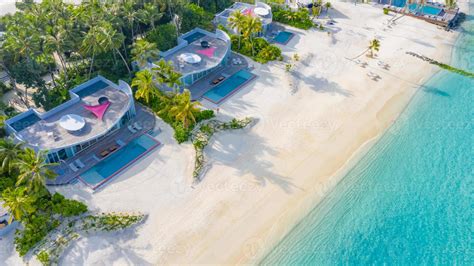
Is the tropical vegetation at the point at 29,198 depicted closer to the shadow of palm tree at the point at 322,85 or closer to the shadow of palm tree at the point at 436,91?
the shadow of palm tree at the point at 322,85

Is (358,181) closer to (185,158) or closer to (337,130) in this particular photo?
(337,130)

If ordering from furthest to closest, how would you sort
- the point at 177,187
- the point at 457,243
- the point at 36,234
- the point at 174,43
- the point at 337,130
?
the point at 174,43 < the point at 337,130 < the point at 177,187 < the point at 457,243 < the point at 36,234

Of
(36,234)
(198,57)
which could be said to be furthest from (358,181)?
(36,234)

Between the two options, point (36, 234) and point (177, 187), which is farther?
point (177, 187)

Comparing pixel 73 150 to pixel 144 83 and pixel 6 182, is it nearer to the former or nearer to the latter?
pixel 6 182

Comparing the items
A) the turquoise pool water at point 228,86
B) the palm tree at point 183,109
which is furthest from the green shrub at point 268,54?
the palm tree at point 183,109
